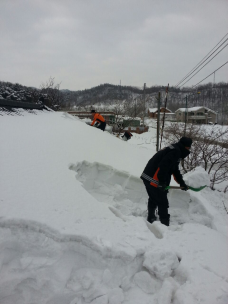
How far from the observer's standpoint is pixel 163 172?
10.2ft

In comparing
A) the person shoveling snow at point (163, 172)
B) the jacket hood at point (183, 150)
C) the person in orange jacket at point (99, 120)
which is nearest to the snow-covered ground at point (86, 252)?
the person shoveling snow at point (163, 172)

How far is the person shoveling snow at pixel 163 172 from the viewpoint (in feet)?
10.2

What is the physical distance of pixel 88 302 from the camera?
1.56m

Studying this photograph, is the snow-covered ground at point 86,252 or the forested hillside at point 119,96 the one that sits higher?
the forested hillside at point 119,96

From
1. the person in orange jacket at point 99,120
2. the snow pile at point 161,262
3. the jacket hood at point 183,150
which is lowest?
the snow pile at point 161,262

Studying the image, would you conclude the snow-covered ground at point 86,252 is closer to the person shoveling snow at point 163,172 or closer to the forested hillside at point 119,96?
the person shoveling snow at point 163,172

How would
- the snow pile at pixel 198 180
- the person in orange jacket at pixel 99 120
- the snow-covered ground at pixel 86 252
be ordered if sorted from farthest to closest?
the person in orange jacket at pixel 99 120 → the snow pile at pixel 198 180 → the snow-covered ground at pixel 86 252

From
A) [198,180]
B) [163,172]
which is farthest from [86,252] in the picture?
[198,180]

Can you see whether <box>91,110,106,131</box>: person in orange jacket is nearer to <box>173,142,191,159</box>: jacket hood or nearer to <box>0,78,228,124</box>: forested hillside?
<box>0,78,228,124</box>: forested hillside

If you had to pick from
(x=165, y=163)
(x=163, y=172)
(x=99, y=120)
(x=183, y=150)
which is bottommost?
(x=163, y=172)

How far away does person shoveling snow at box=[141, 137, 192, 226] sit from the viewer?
10.2 ft

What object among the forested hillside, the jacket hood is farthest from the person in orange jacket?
the jacket hood

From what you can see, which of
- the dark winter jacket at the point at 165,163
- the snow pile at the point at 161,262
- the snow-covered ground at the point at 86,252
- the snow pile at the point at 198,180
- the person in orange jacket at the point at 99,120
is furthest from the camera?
the person in orange jacket at the point at 99,120

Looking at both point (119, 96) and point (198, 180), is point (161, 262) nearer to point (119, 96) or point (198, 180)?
point (198, 180)
